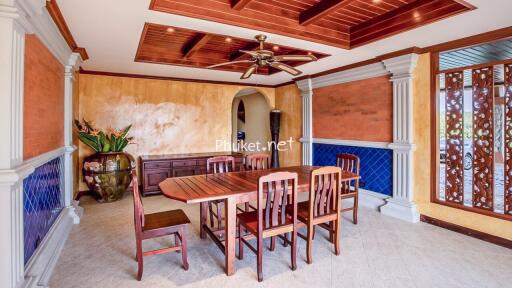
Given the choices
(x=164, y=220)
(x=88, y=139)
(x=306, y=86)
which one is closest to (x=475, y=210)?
(x=306, y=86)

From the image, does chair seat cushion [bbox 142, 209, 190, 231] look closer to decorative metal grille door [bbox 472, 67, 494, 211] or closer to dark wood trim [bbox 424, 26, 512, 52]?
decorative metal grille door [bbox 472, 67, 494, 211]

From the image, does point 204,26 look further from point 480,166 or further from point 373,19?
point 480,166

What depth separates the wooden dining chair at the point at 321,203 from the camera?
102 inches

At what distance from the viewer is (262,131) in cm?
756

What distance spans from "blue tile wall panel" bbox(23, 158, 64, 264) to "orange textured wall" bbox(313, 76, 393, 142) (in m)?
4.33

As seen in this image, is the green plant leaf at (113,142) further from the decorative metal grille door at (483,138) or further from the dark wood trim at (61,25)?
the decorative metal grille door at (483,138)

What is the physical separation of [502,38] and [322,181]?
2.62 meters

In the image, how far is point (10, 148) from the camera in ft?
5.77

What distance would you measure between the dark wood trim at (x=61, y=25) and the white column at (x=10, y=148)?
0.72 m

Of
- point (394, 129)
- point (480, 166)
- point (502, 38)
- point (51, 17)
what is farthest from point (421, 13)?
point (51, 17)

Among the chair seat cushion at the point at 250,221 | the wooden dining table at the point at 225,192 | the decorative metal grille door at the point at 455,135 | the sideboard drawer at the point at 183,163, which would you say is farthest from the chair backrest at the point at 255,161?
the decorative metal grille door at the point at 455,135

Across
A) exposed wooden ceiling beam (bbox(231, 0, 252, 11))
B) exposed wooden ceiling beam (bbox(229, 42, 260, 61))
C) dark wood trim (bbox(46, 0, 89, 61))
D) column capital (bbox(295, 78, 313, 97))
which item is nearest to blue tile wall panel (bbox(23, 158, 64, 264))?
dark wood trim (bbox(46, 0, 89, 61))

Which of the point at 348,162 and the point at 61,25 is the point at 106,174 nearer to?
the point at 61,25

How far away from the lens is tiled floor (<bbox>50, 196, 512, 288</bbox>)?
2352 millimetres
